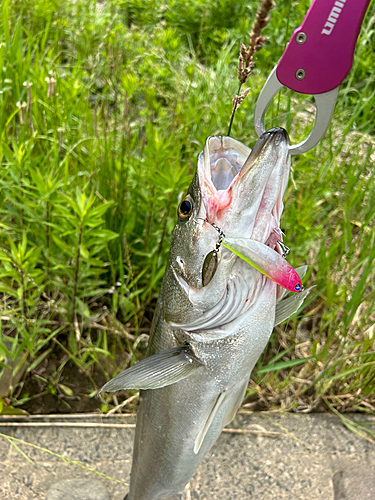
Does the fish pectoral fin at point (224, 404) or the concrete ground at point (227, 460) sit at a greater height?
the fish pectoral fin at point (224, 404)

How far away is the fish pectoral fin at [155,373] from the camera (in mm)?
1183

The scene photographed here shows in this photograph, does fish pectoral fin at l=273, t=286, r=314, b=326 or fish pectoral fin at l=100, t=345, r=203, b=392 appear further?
fish pectoral fin at l=273, t=286, r=314, b=326

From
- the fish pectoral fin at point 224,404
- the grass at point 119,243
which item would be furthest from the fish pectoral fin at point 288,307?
the grass at point 119,243

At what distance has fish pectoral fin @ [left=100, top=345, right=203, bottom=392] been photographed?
1.18 meters

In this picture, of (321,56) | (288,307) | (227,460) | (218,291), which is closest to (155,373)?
(218,291)

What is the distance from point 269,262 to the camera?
41.1 inches

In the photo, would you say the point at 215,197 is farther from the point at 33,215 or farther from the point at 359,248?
the point at 359,248

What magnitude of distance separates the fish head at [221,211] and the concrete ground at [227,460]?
1.06 meters

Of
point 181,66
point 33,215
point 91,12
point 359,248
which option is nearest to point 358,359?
point 359,248

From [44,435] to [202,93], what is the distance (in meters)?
2.24

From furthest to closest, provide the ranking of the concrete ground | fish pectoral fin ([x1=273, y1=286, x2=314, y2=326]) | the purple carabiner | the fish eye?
the concrete ground < fish pectoral fin ([x1=273, y1=286, x2=314, y2=326]) < the fish eye < the purple carabiner

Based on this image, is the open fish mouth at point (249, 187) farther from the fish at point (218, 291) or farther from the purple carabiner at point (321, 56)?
the purple carabiner at point (321, 56)

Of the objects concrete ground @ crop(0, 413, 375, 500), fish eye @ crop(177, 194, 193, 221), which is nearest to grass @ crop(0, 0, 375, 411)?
concrete ground @ crop(0, 413, 375, 500)

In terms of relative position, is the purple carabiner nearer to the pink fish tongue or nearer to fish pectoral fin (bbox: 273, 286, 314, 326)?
the pink fish tongue
